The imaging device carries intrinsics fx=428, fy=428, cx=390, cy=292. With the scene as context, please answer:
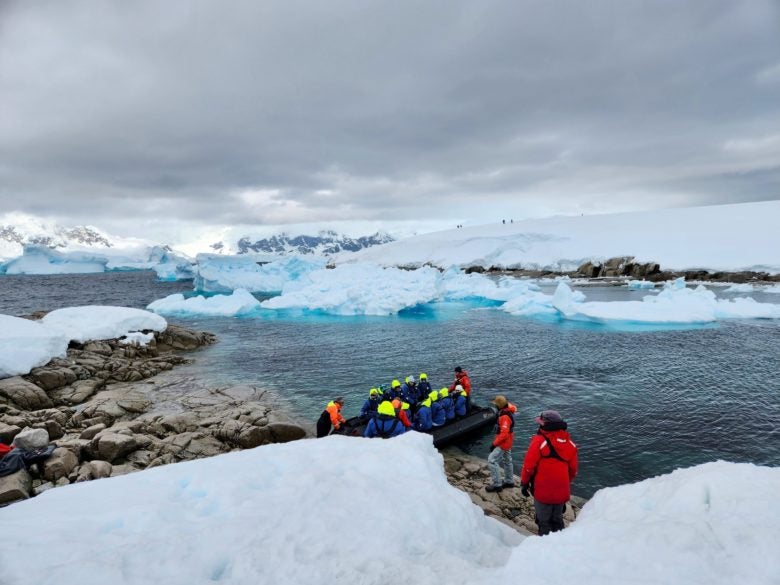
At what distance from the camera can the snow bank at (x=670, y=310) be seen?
98.6 ft

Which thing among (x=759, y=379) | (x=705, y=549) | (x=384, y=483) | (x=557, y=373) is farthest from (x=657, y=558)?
(x=759, y=379)

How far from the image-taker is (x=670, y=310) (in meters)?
31.0

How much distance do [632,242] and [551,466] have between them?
8763cm

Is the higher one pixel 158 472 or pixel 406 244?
pixel 406 244

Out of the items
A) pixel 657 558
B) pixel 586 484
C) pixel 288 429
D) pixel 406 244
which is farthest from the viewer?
pixel 406 244

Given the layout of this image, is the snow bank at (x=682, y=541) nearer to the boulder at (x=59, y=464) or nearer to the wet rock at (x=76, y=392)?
the boulder at (x=59, y=464)

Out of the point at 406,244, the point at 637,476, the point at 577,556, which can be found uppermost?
the point at 406,244

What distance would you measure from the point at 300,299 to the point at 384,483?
37.9m

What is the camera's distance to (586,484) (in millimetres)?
10227

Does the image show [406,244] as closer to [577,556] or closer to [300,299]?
[300,299]

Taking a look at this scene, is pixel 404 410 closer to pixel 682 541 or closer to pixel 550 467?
pixel 550 467

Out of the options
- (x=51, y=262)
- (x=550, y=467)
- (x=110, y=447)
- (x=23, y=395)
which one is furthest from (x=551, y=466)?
(x=51, y=262)

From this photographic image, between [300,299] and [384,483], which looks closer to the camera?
[384,483]

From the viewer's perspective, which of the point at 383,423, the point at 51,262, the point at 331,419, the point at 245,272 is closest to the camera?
the point at 383,423
